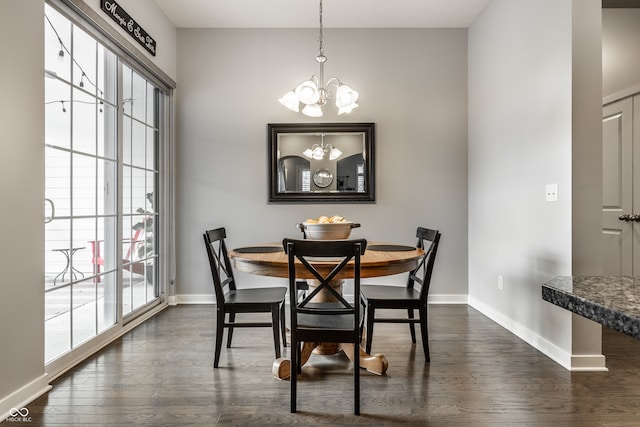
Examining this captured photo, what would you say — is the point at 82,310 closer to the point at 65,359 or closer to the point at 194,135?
A: the point at 65,359

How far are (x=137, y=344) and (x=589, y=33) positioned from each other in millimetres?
3613

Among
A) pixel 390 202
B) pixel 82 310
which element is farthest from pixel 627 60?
pixel 82 310

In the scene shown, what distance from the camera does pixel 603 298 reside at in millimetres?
643

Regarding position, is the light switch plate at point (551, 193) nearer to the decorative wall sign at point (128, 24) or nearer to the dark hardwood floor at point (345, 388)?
the dark hardwood floor at point (345, 388)

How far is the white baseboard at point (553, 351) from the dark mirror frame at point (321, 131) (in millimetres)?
1669

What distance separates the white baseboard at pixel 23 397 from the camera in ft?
6.03

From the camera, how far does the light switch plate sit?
2559 mm

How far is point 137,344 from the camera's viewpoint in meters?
2.90

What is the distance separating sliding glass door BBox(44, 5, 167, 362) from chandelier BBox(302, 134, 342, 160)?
1.54 meters

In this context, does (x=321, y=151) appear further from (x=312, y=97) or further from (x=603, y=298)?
(x=603, y=298)

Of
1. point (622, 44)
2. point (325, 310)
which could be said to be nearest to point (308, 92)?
point (325, 310)

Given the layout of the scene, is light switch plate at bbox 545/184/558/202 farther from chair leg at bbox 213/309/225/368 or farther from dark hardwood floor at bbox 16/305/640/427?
chair leg at bbox 213/309/225/368

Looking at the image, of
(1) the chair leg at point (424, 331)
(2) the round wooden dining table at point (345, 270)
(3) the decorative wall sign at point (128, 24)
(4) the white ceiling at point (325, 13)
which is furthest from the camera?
(4) the white ceiling at point (325, 13)

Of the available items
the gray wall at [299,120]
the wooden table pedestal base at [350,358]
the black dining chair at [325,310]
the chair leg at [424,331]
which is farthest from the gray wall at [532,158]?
the black dining chair at [325,310]
